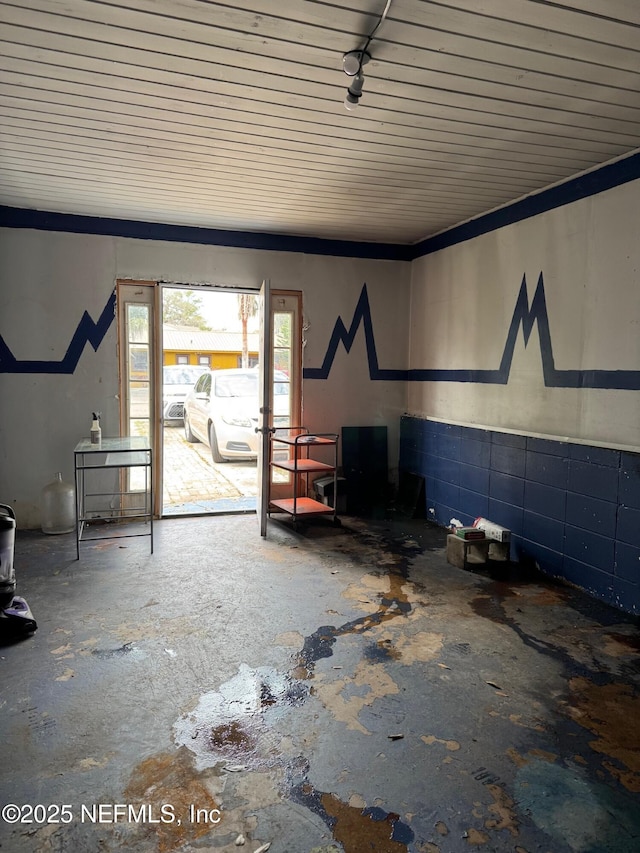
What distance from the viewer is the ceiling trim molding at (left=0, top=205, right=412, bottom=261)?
506 centimetres

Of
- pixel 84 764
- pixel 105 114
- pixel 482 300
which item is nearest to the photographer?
pixel 84 764

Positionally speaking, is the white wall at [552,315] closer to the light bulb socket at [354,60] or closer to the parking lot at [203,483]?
the light bulb socket at [354,60]

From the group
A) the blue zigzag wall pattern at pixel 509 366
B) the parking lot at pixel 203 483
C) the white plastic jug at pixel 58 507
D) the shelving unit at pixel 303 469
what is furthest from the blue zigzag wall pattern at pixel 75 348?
the blue zigzag wall pattern at pixel 509 366

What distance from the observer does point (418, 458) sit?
237 inches

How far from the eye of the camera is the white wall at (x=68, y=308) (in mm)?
5098

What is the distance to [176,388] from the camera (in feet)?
39.6

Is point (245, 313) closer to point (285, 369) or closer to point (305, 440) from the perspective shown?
point (285, 369)

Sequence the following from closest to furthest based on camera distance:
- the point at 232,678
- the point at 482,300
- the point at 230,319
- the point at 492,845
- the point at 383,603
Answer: the point at 492,845
the point at 232,678
the point at 383,603
the point at 482,300
the point at 230,319

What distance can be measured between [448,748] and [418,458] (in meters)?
3.90

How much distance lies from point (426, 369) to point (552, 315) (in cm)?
189

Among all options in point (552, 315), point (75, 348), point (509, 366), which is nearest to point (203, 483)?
point (75, 348)

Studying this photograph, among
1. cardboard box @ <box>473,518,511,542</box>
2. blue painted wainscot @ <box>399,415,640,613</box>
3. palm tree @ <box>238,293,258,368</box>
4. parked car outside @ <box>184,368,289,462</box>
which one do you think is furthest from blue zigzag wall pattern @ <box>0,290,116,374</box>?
palm tree @ <box>238,293,258,368</box>

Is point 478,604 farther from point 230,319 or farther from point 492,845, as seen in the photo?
point 230,319

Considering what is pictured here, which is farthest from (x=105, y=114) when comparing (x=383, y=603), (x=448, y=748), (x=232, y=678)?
(x=448, y=748)
